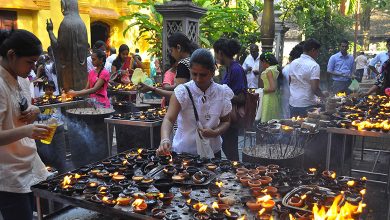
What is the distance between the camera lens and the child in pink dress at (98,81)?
Result: 6055 mm

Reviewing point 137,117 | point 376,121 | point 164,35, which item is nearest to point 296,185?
point 376,121

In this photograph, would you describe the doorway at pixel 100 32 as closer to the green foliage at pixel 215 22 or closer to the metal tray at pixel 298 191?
the green foliage at pixel 215 22

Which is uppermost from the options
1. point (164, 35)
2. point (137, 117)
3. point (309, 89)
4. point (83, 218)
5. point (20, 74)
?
point (164, 35)

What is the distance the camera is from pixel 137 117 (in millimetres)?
5582

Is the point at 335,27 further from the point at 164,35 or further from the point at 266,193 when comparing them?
the point at 266,193

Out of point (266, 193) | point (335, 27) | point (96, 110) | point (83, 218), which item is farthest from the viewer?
point (335, 27)

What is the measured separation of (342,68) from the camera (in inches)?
382

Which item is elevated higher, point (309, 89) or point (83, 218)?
point (309, 89)

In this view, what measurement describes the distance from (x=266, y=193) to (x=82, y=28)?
6665mm

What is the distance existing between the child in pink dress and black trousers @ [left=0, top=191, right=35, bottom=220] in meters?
3.53

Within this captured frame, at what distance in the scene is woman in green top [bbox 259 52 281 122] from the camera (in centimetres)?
666

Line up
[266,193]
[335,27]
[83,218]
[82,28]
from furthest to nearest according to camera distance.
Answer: [335,27] → [82,28] → [83,218] → [266,193]

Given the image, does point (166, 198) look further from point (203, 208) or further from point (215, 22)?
point (215, 22)

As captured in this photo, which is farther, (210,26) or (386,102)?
(210,26)
